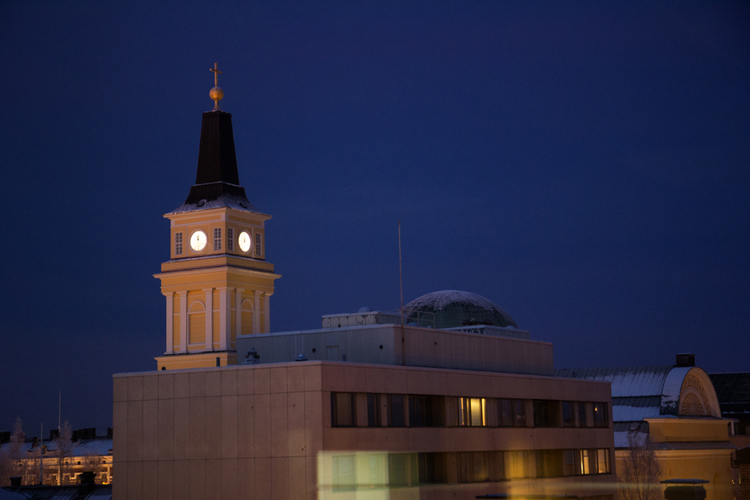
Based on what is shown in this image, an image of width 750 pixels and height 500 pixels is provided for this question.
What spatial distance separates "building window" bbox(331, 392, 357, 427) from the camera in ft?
183

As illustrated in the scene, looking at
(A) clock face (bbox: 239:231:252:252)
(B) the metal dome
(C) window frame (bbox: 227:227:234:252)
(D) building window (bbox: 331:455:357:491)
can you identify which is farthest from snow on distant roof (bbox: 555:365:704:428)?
(D) building window (bbox: 331:455:357:491)

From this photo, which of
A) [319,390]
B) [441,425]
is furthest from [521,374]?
[319,390]

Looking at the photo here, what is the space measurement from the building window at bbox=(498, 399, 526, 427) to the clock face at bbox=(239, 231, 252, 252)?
37.3 m

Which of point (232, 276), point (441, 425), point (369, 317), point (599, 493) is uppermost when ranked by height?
point (232, 276)

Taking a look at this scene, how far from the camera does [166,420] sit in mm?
58875

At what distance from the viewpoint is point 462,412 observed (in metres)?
65.3

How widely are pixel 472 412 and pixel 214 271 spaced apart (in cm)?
3782

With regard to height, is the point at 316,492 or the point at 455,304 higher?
the point at 455,304

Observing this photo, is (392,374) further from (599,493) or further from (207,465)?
(599,493)

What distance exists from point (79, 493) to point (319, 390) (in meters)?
31.3

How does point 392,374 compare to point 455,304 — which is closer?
point 392,374

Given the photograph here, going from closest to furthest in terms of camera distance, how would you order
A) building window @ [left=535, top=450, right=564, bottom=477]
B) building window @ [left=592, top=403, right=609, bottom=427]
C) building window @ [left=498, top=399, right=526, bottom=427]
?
building window @ [left=498, top=399, right=526, bottom=427] < building window @ [left=535, top=450, right=564, bottom=477] < building window @ [left=592, top=403, right=609, bottom=427]

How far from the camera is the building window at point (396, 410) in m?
59.6

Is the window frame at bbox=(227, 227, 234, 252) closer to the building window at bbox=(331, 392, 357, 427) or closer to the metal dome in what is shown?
the metal dome
